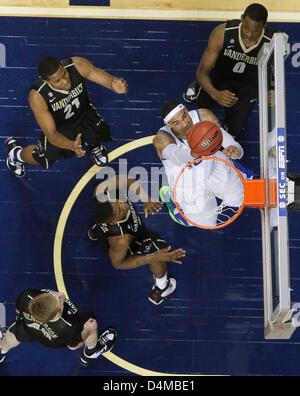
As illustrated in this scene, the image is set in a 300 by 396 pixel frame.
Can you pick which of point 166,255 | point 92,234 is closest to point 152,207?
point 166,255

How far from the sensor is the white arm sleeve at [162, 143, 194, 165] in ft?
18.5

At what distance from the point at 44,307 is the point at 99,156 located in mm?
1973

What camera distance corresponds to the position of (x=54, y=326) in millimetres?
5594

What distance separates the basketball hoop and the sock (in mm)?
816

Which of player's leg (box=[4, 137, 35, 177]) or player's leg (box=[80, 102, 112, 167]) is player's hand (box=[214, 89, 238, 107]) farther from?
player's leg (box=[4, 137, 35, 177])

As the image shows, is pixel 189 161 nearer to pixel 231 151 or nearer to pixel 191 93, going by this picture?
pixel 231 151

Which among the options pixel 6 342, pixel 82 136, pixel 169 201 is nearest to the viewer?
pixel 6 342

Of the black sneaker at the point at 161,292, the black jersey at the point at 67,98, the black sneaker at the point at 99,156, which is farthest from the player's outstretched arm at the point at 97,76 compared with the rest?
the black sneaker at the point at 161,292

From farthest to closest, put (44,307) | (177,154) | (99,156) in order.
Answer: (99,156), (177,154), (44,307)

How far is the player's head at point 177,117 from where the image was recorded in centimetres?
563

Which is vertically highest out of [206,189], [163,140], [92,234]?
[163,140]

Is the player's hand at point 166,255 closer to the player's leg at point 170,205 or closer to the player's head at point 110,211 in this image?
the player's leg at point 170,205
